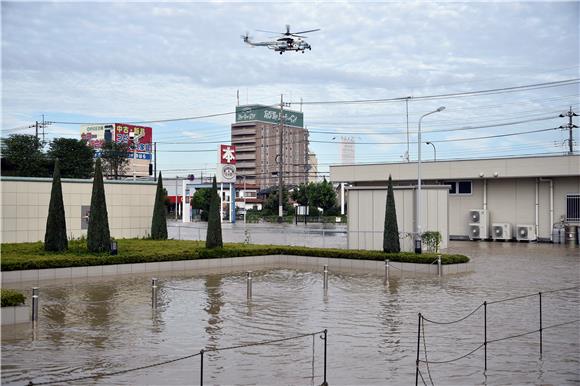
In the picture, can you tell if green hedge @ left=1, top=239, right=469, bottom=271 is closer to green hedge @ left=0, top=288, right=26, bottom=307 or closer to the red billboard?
green hedge @ left=0, top=288, right=26, bottom=307

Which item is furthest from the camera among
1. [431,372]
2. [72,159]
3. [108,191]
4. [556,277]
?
[72,159]

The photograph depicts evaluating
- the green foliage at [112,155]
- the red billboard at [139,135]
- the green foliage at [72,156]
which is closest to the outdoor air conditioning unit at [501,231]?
the green foliage at [72,156]

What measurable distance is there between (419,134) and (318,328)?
20200mm

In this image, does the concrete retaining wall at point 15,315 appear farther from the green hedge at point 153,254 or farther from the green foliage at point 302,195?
the green foliage at point 302,195

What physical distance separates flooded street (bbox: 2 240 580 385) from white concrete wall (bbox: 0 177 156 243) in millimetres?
11209

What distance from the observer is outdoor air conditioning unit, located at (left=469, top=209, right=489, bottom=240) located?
46.3 metres

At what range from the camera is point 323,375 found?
11.1 meters

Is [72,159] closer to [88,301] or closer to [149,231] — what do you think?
[149,231]

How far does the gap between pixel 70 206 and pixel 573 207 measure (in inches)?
1368

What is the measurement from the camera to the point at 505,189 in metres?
46.4

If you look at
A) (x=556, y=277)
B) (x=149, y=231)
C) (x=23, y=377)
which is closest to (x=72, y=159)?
(x=149, y=231)

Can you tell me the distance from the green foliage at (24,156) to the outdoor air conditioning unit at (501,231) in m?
47.3

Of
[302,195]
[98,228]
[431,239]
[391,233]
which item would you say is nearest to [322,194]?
[302,195]

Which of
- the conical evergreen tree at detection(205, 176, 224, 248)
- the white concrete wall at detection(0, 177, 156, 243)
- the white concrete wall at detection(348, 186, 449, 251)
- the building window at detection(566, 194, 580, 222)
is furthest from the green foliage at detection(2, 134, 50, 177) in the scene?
the building window at detection(566, 194, 580, 222)
